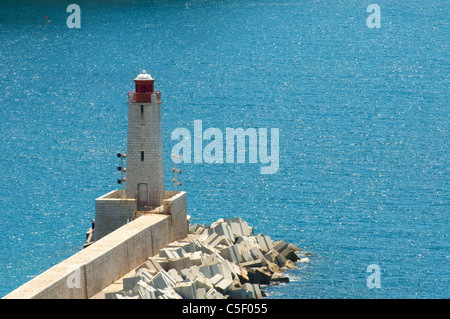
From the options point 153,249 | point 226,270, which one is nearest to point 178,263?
point 226,270

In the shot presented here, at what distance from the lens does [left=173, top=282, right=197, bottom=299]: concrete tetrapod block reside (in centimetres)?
3906

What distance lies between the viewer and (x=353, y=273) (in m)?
51.1

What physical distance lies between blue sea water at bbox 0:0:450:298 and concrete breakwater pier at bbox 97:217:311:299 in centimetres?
128

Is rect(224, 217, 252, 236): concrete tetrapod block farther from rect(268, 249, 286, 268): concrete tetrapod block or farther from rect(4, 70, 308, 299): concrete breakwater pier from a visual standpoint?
rect(268, 249, 286, 268): concrete tetrapod block

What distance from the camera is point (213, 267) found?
42688 millimetres

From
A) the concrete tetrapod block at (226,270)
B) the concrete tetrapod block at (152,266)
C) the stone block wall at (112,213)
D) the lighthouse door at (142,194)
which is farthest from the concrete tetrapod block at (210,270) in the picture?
the lighthouse door at (142,194)

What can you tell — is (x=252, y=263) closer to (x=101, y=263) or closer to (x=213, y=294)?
(x=213, y=294)

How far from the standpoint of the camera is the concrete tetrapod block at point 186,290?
39062 mm

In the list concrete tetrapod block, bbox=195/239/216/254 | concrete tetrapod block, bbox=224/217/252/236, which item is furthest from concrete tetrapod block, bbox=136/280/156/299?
concrete tetrapod block, bbox=224/217/252/236

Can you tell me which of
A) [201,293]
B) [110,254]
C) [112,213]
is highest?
[112,213]

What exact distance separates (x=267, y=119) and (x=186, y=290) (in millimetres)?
58513

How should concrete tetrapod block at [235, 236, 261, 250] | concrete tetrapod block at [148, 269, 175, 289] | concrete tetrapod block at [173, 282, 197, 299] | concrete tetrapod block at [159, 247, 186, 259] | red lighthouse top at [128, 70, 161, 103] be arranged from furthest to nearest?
concrete tetrapod block at [235, 236, 261, 250] → red lighthouse top at [128, 70, 161, 103] → concrete tetrapod block at [159, 247, 186, 259] → concrete tetrapod block at [148, 269, 175, 289] → concrete tetrapod block at [173, 282, 197, 299]

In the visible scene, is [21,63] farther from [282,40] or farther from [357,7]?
[357,7]
